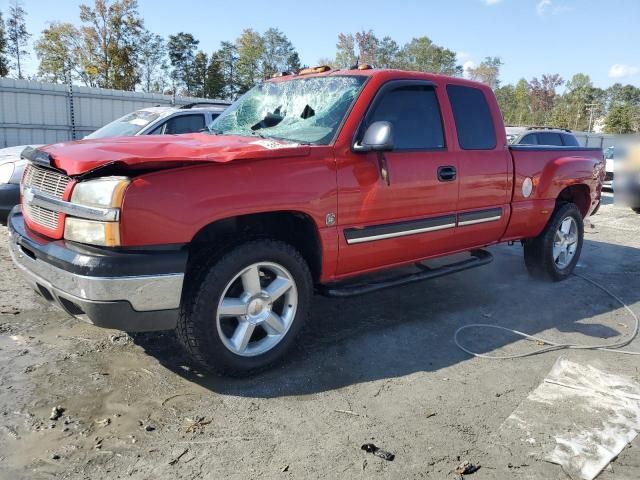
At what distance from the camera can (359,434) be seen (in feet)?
9.13

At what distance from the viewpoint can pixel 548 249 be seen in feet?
18.6

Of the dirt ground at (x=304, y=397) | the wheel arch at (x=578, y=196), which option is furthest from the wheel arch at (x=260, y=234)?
the wheel arch at (x=578, y=196)

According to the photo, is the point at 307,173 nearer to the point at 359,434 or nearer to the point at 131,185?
the point at 131,185

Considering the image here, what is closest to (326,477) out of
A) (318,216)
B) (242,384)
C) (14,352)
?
(242,384)

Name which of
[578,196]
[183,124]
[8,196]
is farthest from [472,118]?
[8,196]

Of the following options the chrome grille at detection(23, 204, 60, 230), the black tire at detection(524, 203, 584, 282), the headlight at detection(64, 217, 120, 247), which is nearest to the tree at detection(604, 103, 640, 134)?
the black tire at detection(524, 203, 584, 282)

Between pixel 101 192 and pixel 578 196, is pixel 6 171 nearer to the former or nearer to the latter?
pixel 101 192

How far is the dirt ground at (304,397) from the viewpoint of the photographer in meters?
2.52

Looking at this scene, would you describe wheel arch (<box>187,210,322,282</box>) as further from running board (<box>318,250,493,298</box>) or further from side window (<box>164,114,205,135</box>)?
side window (<box>164,114,205,135</box>)

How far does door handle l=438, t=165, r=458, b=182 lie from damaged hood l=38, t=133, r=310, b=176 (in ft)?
4.22

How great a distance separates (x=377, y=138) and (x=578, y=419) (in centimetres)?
209

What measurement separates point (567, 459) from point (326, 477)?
1.22 m

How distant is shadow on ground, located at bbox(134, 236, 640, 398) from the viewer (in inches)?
135

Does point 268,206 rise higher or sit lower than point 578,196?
higher
